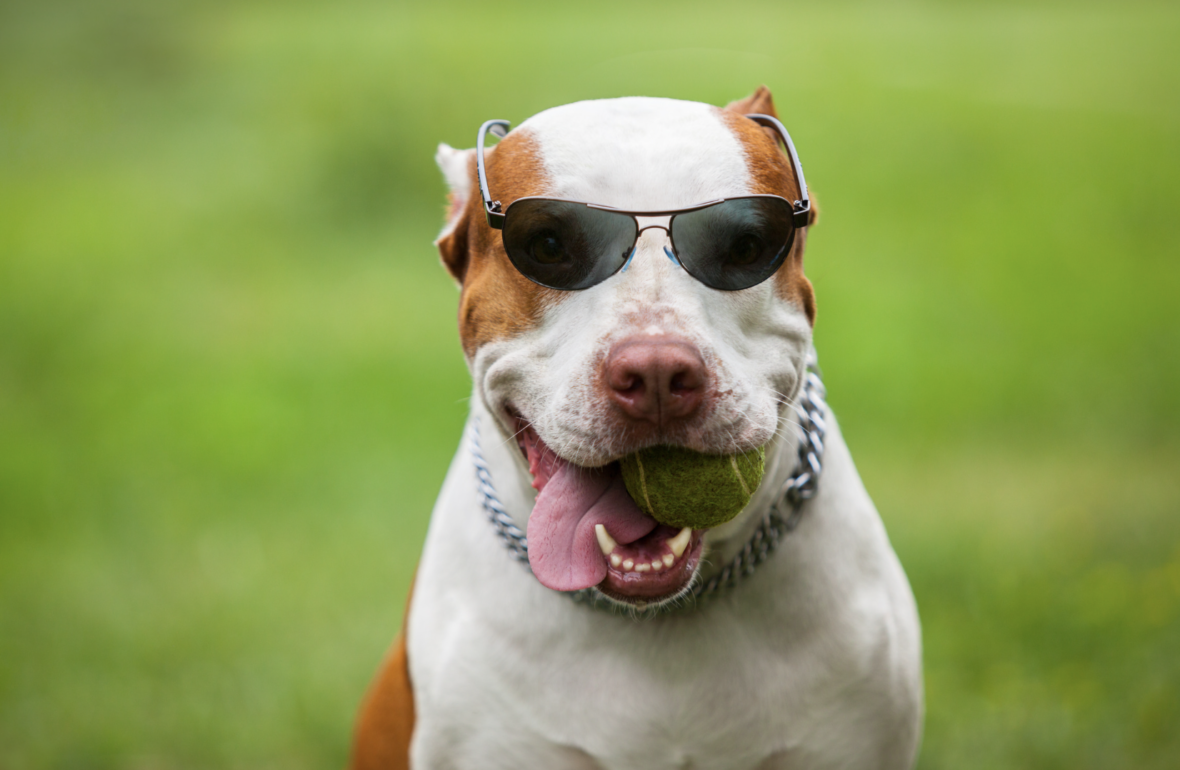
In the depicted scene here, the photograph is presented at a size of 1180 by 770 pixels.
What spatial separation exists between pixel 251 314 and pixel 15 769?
13.7 ft

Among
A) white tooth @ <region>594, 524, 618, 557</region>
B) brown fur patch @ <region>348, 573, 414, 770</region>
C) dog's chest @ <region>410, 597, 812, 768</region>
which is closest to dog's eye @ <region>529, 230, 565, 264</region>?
white tooth @ <region>594, 524, 618, 557</region>

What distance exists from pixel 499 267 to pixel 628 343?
39cm

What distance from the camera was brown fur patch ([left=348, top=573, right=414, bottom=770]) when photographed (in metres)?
2.36

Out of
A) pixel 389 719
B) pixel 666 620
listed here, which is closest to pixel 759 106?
pixel 666 620

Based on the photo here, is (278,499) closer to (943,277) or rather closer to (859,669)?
(859,669)

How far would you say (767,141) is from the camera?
2047mm

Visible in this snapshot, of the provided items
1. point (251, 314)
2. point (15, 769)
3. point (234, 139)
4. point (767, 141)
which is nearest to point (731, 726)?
point (767, 141)

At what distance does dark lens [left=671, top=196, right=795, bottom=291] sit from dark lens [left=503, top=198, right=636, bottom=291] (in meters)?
0.11

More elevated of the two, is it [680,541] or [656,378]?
[656,378]

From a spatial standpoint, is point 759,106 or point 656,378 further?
point 759,106

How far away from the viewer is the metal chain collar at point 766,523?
207 cm

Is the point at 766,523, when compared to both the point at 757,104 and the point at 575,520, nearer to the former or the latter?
the point at 575,520

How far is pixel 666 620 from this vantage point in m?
2.10

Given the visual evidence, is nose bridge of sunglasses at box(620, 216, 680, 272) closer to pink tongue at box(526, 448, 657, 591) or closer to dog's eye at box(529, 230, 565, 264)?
dog's eye at box(529, 230, 565, 264)
